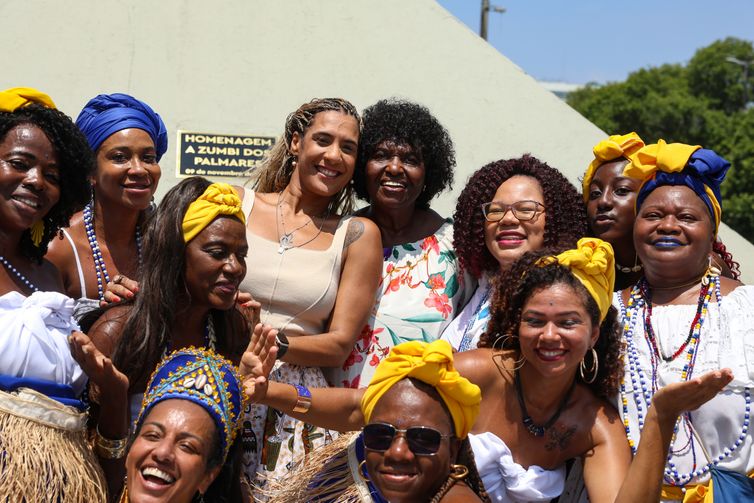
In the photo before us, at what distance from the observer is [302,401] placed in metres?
3.44

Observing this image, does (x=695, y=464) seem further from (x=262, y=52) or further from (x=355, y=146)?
(x=262, y=52)

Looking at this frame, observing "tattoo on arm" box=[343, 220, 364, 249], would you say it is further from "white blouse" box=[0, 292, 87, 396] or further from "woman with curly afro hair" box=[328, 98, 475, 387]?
"white blouse" box=[0, 292, 87, 396]

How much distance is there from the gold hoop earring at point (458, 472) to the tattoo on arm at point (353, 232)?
1507 millimetres

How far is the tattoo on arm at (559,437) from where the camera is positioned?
346cm

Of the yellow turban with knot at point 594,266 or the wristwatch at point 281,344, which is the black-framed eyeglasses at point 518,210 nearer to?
the yellow turban with knot at point 594,266

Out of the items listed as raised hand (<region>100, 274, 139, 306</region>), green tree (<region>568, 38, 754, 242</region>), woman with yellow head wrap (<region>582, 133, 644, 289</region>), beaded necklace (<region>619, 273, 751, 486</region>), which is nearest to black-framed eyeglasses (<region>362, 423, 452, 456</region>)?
beaded necklace (<region>619, 273, 751, 486</region>)

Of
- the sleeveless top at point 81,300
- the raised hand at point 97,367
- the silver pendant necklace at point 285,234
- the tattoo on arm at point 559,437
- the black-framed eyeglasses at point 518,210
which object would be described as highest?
the black-framed eyeglasses at point 518,210

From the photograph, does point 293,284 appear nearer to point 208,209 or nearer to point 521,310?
point 208,209

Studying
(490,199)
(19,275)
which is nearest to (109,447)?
(19,275)

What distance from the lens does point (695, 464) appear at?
3.45 m

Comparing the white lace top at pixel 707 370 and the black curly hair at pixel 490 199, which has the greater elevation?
the black curly hair at pixel 490 199

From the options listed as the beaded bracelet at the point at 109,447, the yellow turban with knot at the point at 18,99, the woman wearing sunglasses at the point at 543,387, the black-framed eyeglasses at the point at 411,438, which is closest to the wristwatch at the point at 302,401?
the woman wearing sunglasses at the point at 543,387

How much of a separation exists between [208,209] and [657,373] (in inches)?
75.4

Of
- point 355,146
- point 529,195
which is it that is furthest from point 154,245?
point 529,195
